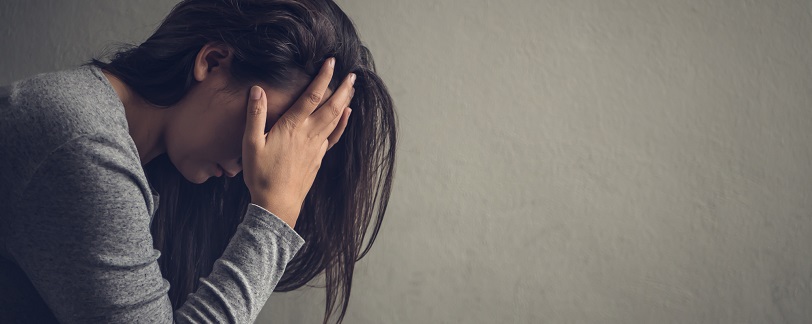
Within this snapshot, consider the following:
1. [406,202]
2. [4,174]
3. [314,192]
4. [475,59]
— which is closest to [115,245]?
[4,174]

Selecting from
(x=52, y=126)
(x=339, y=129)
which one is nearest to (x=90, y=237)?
(x=52, y=126)

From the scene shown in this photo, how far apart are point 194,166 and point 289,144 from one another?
0.12 m

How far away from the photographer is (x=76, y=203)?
558 mm

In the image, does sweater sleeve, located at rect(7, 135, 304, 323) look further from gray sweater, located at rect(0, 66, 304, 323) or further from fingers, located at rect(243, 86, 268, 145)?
fingers, located at rect(243, 86, 268, 145)

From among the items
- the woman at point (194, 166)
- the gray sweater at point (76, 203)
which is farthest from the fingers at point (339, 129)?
the gray sweater at point (76, 203)

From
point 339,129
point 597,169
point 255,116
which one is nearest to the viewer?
point 255,116

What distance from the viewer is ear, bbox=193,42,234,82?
686 millimetres

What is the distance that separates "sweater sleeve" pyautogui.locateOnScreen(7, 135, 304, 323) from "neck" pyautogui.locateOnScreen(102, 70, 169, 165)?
127mm

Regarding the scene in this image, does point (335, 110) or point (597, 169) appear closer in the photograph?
point (335, 110)

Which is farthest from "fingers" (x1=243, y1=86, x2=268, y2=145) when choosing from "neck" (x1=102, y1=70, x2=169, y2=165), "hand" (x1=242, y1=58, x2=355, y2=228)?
"neck" (x1=102, y1=70, x2=169, y2=165)

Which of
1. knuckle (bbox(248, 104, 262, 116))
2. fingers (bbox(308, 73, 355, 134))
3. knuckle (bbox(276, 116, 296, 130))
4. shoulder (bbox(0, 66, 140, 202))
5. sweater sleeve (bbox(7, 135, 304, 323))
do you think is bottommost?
sweater sleeve (bbox(7, 135, 304, 323))

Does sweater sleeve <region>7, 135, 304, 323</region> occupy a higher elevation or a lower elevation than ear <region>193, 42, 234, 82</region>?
lower

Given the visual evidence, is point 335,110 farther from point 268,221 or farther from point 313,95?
point 268,221

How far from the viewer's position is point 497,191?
107 centimetres
